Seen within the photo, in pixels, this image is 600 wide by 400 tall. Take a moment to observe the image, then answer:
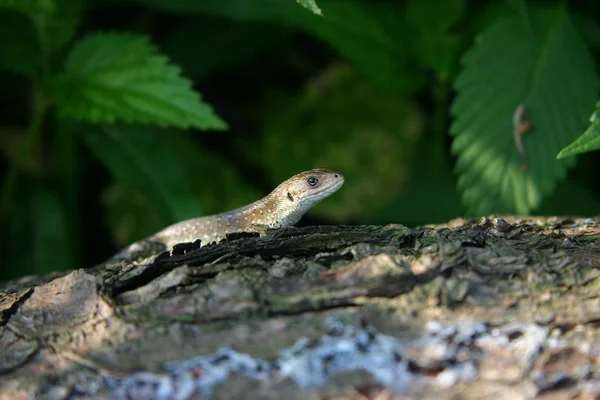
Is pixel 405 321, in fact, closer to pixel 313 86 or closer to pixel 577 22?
pixel 577 22

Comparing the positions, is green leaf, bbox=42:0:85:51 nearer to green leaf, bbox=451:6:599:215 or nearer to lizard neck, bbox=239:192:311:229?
lizard neck, bbox=239:192:311:229

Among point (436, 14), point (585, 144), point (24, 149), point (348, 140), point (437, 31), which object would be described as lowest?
point (585, 144)

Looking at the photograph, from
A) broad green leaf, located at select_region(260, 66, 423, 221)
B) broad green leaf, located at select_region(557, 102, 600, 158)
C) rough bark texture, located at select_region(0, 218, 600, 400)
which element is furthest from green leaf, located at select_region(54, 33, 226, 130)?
broad green leaf, located at select_region(557, 102, 600, 158)

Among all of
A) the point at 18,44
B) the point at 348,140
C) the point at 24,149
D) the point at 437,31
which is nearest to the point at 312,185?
the point at 437,31

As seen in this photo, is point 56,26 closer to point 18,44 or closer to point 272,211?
point 18,44

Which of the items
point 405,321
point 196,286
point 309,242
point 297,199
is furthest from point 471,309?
point 297,199

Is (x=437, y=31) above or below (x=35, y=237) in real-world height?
above

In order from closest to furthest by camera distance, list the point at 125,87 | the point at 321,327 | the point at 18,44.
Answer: the point at 321,327 → the point at 125,87 → the point at 18,44
